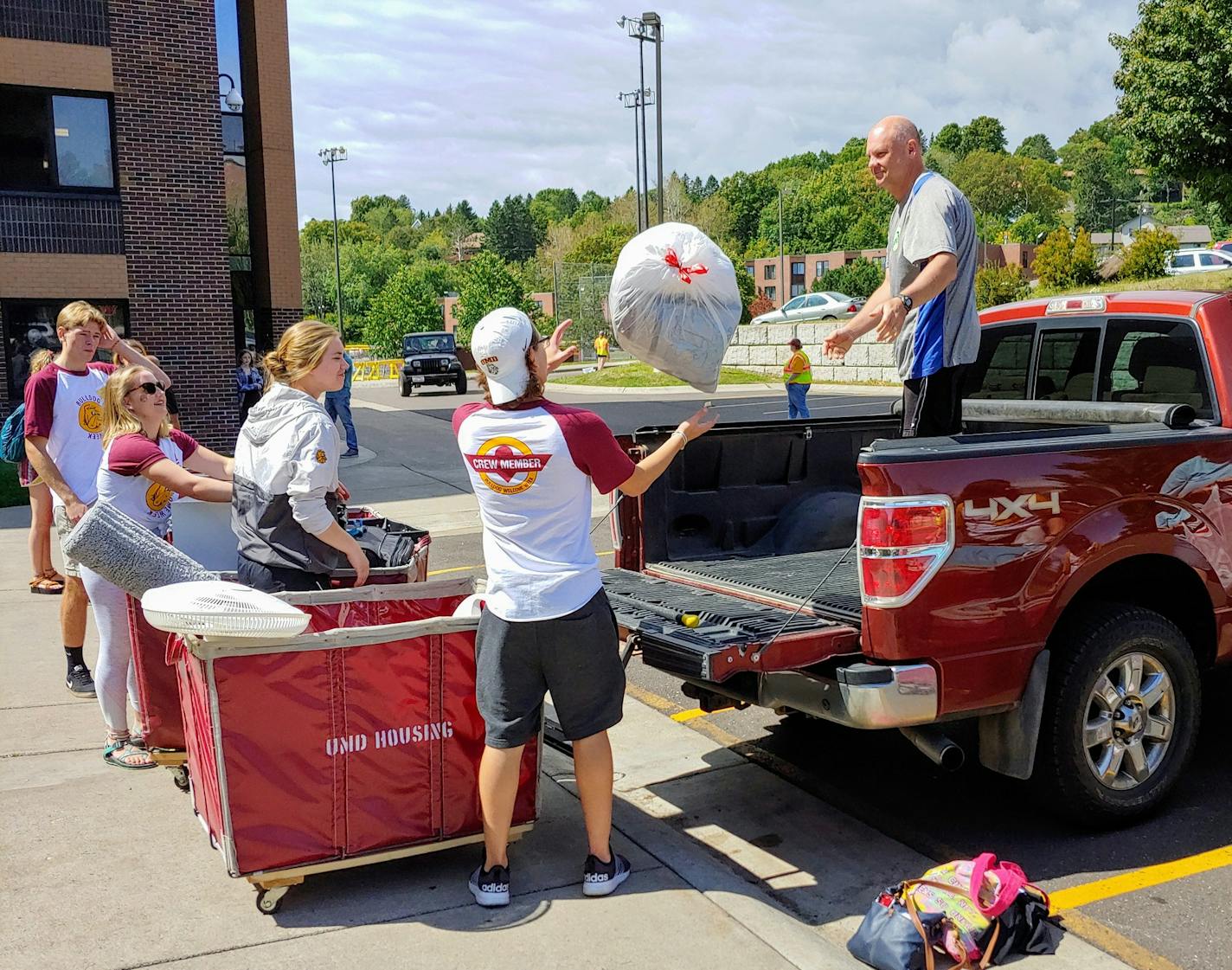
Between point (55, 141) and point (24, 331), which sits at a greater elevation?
point (55, 141)

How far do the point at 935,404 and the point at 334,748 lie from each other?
9.43ft

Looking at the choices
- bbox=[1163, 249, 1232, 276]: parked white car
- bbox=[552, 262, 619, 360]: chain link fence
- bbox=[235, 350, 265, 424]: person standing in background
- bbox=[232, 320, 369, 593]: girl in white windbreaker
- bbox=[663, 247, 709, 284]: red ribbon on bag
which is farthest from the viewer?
bbox=[552, 262, 619, 360]: chain link fence

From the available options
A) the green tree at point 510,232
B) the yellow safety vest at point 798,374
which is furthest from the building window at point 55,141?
the green tree at point 510,232

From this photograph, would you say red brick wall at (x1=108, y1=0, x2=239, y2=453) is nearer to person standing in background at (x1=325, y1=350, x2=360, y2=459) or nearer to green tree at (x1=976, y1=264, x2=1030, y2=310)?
person standing in background at (x1=325, y1=350, x2=360, y2=459)

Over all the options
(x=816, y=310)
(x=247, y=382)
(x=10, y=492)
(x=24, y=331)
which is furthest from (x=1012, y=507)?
(x=816, y=310)

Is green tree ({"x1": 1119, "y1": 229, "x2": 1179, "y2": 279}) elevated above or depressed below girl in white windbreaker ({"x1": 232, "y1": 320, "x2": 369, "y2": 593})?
above

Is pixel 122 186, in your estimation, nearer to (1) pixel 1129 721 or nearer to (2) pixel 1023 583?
(2) pixel 1023 583

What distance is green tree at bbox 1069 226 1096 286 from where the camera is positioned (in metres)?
38.2

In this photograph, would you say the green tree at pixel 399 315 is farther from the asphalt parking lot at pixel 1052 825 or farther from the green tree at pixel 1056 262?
the asphalt parking lot at pixel 1052 825

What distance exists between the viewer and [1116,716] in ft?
13.8

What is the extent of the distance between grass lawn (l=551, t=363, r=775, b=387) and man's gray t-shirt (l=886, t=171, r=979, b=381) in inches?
1198

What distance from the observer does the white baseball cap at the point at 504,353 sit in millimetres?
3684

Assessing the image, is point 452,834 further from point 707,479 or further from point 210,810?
point 707,479

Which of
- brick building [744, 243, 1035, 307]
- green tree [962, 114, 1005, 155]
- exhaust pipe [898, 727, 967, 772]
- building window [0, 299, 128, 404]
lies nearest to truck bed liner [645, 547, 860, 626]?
exhaust pipe [898, 727, 967, 772]
